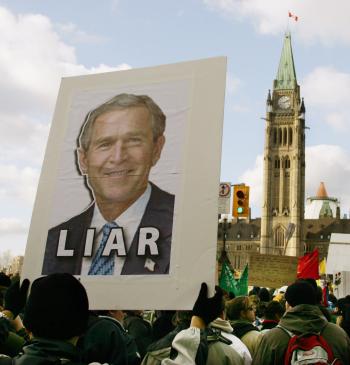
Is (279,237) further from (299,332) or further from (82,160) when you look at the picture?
(82,160)

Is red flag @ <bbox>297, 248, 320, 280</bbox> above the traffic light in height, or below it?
below

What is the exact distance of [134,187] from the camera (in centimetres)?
373

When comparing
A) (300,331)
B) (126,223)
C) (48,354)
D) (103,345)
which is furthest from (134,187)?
(300,331)

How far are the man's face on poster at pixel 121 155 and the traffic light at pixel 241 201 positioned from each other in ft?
42.9

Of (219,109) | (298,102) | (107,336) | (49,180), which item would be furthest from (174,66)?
(298,102)

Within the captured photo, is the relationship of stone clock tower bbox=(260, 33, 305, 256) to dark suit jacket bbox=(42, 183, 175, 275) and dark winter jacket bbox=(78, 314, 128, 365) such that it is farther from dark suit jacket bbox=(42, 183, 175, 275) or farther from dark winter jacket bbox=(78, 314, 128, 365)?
dark winter jacket bbox=(78, 314, 128, 365)

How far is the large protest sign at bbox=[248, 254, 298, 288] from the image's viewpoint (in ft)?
48.2

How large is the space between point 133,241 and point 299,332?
1.63 m

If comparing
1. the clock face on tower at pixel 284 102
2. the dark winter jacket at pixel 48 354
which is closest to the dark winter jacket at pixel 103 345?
the dark winter jacket at pixel 48 354

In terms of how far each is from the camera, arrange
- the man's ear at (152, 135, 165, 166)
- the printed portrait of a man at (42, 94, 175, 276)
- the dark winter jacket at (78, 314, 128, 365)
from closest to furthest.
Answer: the dark winter jacket at (78, 314, 128, 365) < the printed portrait of a man at (42, 94, 175, 276) < the man's ear at (152, 135, 165, 166)

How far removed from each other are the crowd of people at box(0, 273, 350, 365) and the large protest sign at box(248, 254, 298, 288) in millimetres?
8916

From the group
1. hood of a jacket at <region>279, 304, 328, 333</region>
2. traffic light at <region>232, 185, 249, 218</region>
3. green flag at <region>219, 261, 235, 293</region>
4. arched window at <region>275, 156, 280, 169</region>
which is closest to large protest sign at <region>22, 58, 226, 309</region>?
hood of a jacket at <region>279, 304, 328, 333</region>

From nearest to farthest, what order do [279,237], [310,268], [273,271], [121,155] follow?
[121,155]
[310,268]
[273,271]
[279,237]

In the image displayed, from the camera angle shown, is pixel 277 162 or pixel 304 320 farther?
pixel 277 162
